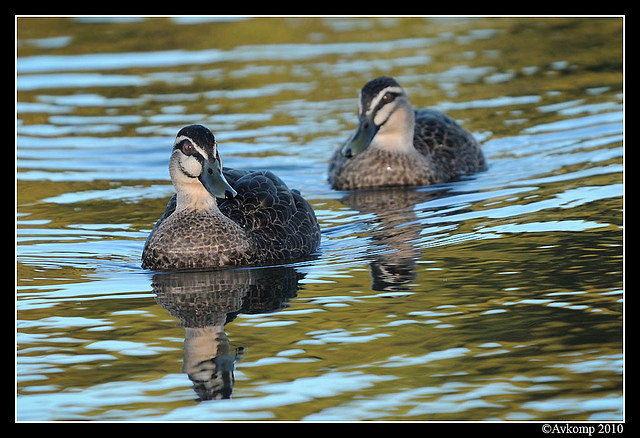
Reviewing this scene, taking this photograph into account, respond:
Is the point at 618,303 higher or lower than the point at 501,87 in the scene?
lower

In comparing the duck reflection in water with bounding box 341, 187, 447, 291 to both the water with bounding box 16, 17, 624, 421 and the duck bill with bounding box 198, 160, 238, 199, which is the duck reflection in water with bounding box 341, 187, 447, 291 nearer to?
the water with bounding box 16, 17, 624, 421

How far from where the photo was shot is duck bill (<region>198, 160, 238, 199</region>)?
40.5 ft

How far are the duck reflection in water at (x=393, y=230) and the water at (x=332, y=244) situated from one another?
48 mm

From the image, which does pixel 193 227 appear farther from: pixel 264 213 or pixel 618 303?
pixel 618 303

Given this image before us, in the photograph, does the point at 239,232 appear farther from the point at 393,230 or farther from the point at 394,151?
the point at 394,151

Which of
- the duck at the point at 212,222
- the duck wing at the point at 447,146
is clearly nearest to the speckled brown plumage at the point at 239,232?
Answer: the duck at the point at 212,222

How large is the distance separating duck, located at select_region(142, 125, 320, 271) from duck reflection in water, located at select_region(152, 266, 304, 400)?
0.61ft

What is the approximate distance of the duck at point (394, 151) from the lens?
17.3 metres

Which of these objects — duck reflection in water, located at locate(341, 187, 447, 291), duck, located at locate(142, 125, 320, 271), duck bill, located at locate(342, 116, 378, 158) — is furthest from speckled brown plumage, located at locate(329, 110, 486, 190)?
duck, located at locate(142, 125, 320, 271)

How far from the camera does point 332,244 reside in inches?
548

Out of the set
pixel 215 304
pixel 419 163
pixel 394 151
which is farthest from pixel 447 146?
pixel 215 304

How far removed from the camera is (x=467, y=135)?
60.0 ft

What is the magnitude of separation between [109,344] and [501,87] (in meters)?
14.0

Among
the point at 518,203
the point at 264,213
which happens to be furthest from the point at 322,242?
the point at 518,203
